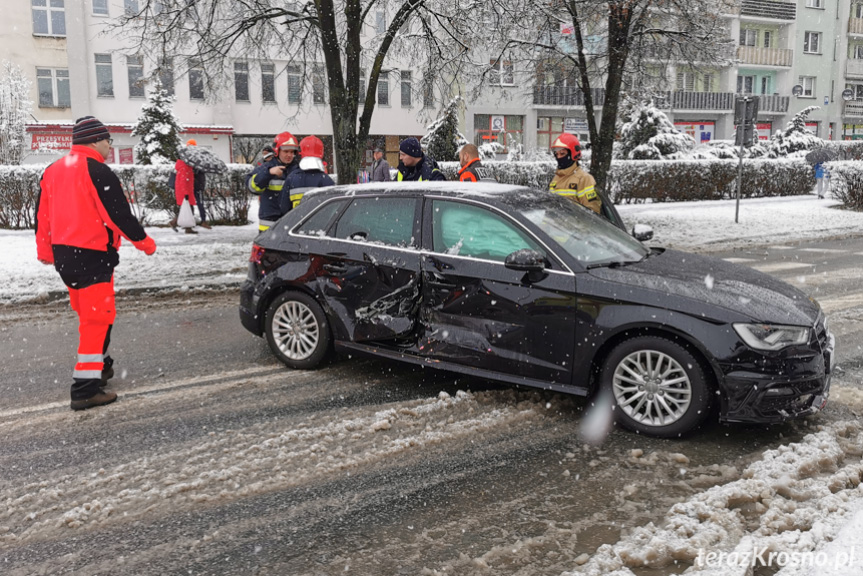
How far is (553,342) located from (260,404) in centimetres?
209

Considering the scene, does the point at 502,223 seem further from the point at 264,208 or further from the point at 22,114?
the point at 22,114

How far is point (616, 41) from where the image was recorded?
48.2ft

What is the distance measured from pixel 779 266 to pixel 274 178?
26.3 ft

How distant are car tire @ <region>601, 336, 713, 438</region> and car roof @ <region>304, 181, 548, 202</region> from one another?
4.95 feet

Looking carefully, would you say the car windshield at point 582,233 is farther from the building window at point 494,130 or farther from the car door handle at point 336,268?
the building window at point 494,130

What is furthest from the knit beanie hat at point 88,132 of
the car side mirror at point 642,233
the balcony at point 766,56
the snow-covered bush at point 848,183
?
the balcony at point 766,56

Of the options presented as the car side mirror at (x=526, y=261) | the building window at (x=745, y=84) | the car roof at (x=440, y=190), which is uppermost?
the building window at (x=745, y=84)

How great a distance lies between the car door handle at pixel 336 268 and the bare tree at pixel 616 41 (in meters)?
9.01

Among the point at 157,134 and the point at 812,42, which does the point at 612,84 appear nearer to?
the point at 157,134

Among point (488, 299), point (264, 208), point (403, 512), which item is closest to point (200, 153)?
point (264, 208)

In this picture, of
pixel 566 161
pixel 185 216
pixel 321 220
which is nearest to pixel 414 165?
pixel 566 161

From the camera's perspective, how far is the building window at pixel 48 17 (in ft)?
116

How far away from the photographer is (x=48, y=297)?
380 inches

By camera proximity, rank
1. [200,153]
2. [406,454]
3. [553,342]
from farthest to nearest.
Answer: [200,153] → [553,342] → [406,454]
